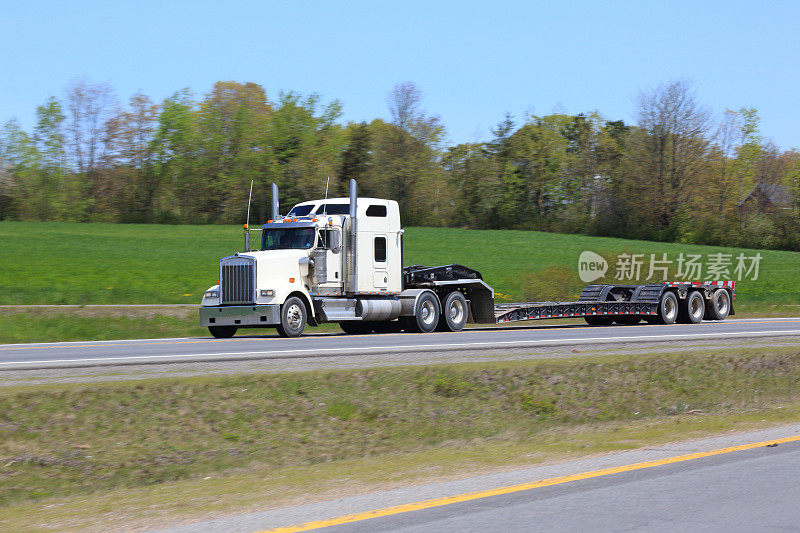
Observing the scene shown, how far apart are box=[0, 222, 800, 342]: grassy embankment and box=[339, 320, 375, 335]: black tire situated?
4.59m

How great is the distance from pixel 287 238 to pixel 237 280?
7.24 ft

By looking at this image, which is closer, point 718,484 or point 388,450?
point 718,484

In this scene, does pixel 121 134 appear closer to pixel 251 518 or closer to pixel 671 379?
pixel 671 379

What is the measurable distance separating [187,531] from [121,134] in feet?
269

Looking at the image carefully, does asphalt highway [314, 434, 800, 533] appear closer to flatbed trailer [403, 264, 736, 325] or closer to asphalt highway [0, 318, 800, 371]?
asphalt highway [0, 318, 800, 371]

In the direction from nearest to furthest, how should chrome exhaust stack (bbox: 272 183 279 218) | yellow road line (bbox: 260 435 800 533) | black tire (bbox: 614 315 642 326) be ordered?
yellow road line (bbox: 260 435 800 533) → chrome exhaust stack (bbox: 272 183 279 218) → black tire (bbox: 614 315 642 326)

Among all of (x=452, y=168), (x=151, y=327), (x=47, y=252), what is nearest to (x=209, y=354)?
(x=151, y=327)

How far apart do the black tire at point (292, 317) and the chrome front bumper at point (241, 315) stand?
0.99 ft

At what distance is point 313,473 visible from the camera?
29.8ft

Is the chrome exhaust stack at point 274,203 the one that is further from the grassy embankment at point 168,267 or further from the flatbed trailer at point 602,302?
the grassy embankment at point 168,267

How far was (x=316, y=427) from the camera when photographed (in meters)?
11.9

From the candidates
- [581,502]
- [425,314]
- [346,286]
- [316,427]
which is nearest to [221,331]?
[346,286]

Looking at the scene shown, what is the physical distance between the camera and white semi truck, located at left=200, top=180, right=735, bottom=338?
2194cm

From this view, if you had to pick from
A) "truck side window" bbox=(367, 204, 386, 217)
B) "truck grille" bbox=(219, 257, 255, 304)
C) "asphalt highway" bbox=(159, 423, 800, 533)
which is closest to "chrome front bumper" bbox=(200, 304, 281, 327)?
"truck grille" bbox=(219, 257, 255, 304)
